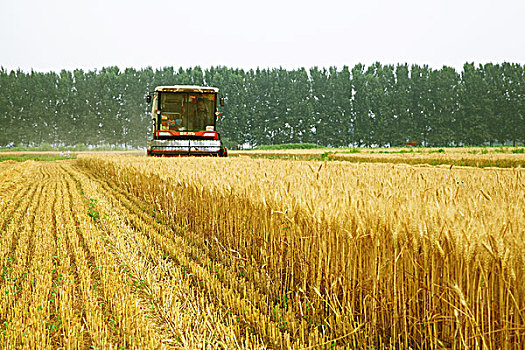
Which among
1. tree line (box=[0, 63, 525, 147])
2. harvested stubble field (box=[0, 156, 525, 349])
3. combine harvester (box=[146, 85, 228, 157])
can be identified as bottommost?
harvested stubble field (box=[0, 156, 525, 349])

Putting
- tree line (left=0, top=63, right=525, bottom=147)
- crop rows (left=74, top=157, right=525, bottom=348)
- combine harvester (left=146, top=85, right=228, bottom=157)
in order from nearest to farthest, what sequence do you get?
crop rows (left=74, top=157, right=525, bottom=348)
combine harvester (left=146, top=85, right=228, bottom=157)
tree line (left=0, top=63, right=525, bottom=147)

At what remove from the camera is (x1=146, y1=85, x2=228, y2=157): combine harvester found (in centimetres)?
1455

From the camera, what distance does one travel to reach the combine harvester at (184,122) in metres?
14.6

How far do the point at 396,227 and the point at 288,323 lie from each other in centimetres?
114

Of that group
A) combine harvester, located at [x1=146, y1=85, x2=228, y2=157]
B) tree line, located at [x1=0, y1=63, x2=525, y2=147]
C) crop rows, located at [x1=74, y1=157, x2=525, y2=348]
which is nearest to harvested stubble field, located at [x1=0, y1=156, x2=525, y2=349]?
crop rows, located at [x1=74, y1=157, x2=525, y2=348]

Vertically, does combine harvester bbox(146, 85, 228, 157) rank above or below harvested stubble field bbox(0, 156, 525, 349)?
above

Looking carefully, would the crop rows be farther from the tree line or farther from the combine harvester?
the tree line

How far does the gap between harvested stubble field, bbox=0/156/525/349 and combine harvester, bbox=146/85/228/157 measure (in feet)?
31.0

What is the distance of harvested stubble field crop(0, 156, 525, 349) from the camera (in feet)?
6.15

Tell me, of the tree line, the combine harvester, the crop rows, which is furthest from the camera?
the tree line

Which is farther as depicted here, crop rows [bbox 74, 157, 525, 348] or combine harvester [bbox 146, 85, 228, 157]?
combine harvester [bbox 146, 85, 228, 157]

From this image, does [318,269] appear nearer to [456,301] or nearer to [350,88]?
[456,301]

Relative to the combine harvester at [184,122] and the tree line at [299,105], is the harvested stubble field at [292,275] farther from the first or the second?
the tree line at [299,105]

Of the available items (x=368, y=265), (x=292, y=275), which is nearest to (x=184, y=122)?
(x=292, y=275)
